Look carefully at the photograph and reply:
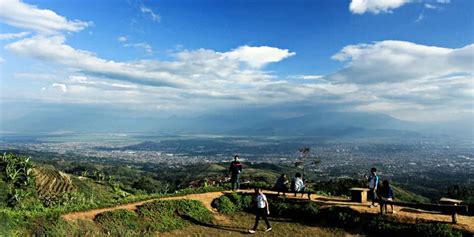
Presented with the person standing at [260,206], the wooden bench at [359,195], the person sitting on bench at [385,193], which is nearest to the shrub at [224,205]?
the person standing at [260,206]

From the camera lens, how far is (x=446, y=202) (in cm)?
1585

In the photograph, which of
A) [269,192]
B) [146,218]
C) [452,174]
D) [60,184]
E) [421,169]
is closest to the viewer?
[146,218]

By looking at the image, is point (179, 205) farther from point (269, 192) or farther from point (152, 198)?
point (269, 192)

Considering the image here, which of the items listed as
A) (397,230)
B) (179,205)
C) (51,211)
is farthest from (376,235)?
(51,211)

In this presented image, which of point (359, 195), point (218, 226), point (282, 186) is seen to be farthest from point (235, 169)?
point (359, 195)

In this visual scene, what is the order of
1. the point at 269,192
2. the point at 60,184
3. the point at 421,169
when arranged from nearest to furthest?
the point at 269,192 → the point at 60,184 → the point at 421,169

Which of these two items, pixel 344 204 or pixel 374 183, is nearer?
pixel 374 183

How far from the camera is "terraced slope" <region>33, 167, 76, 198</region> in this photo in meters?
29.4

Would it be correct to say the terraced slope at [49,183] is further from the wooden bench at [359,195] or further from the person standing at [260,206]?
the wooden bench at [359,195]

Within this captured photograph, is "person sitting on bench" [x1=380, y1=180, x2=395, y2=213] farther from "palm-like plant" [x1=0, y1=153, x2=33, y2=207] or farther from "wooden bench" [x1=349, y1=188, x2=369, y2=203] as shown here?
"palm-like plant" [x1=0, y1=153, x2=33, y2=207]

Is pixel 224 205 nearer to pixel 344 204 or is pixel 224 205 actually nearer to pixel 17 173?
pixel 344 204

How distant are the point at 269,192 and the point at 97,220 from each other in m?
8.99

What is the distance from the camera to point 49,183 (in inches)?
1246

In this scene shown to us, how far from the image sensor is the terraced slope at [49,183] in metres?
29.4
